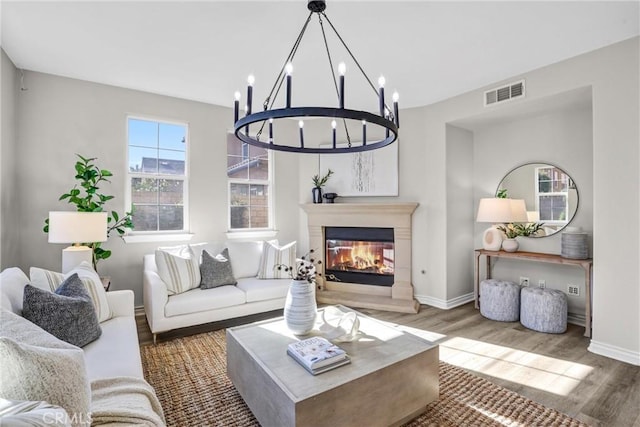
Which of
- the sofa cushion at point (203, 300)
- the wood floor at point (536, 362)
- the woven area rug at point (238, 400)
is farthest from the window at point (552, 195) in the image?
the sofa cushion at point (203, 300)

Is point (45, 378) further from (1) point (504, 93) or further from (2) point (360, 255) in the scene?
(1) point (504, 93)

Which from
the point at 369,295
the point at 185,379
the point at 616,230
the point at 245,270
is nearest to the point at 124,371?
the point at 185,379

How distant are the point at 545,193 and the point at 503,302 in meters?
1.39

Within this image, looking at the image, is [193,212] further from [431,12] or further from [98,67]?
[431,12]

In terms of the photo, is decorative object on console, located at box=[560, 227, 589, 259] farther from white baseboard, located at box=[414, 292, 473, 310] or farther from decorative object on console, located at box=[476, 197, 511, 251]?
white baseboard, located at box=[414, 292, 473, 310]

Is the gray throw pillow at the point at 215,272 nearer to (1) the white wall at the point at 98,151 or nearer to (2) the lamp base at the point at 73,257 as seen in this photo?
(1) the white wall at the point at 98,151

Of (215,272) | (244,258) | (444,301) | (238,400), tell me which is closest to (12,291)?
(238,400)

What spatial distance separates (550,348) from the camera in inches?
114

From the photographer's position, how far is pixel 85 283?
223 cm

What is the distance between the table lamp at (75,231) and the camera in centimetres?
270

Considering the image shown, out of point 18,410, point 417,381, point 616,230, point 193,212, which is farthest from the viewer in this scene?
point 193,212

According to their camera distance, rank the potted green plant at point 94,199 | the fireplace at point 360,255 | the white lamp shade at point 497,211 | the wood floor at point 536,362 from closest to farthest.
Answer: the wood floor at point 536,362
the potted green plant at point 94,199
the white lamp shade at point 497,211
the fireplace at point 360,255

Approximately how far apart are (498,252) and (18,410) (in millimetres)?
4267

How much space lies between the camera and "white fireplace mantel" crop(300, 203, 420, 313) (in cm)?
416
